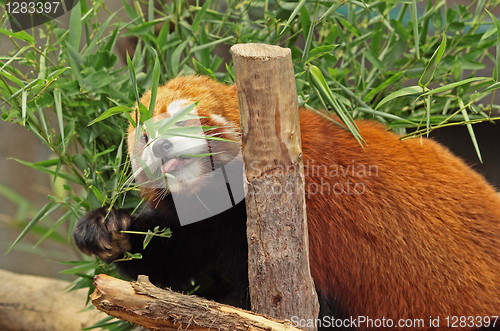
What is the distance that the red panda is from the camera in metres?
1.36

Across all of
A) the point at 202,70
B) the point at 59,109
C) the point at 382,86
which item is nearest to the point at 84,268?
the point at 59,109

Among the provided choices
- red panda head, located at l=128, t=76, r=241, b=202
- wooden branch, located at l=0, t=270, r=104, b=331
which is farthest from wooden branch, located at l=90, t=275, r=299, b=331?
wooden branch, located at l=0, t=270, r=104, b=331

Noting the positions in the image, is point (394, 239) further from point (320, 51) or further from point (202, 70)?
point (202, 70)

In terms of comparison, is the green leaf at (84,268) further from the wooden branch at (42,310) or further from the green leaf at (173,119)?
the green leaf at (173,119)

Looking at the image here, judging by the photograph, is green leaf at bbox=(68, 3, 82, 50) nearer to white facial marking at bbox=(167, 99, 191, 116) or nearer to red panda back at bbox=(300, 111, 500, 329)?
white facial marking at bbox=(167, 99, 191, 116)

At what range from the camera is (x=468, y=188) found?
1.47m

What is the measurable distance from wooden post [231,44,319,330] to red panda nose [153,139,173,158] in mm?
246

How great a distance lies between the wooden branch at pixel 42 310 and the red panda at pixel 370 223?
115cm

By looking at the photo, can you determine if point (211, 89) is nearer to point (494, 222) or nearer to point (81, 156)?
point (81, 156)

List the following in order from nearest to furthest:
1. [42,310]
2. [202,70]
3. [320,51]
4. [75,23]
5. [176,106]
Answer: [176,106] < [320,51] < [75,23] < [202,70] < [42,310]

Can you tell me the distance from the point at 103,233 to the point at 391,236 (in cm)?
99

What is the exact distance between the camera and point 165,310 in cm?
111

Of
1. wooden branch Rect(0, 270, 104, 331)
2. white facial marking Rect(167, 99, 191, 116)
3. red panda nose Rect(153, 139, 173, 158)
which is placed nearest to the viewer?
red panda nose Rect(153, 139, 173, 158)

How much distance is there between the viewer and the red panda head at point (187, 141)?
3.98 feet
